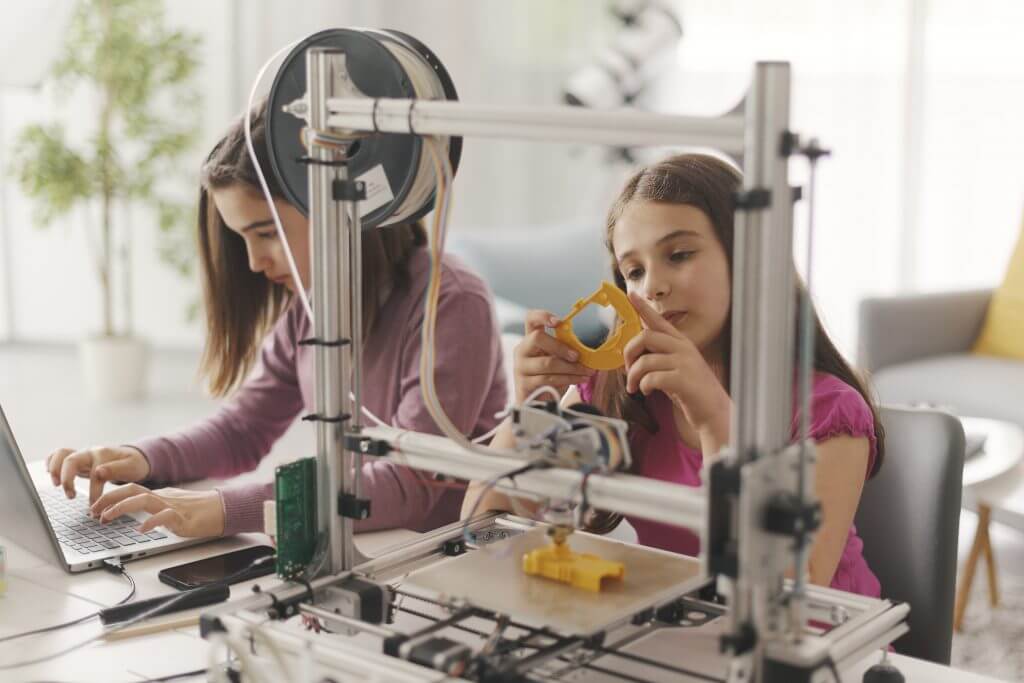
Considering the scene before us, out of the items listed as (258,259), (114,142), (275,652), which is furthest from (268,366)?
(114,142)

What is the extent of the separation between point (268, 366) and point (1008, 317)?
253 cm

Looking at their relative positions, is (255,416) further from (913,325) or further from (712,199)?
(913,325)

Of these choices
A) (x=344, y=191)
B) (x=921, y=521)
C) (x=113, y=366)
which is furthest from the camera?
(x=113, y=366)

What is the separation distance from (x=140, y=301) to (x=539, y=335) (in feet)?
13.8

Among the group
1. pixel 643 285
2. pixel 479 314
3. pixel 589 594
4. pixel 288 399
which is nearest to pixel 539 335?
pixel 643 285

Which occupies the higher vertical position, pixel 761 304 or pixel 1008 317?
pixel 761 304

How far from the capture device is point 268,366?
72.1 inches

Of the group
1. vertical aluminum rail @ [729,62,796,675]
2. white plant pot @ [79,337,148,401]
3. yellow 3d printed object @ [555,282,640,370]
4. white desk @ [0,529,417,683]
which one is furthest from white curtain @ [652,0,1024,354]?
vertical aluminum rail @ [729,62,796,675]

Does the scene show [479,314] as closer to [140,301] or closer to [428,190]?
[428,190]

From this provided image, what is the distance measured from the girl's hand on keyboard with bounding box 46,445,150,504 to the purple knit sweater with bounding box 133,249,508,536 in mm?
33

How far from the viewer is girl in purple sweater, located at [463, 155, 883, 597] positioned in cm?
114

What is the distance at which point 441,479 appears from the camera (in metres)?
1.30

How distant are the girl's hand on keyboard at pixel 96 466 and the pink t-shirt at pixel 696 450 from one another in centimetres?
59

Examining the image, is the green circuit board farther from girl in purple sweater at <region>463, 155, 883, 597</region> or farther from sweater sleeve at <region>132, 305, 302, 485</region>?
sweater sleeve at <region>132, 305, 302, 485</region>
